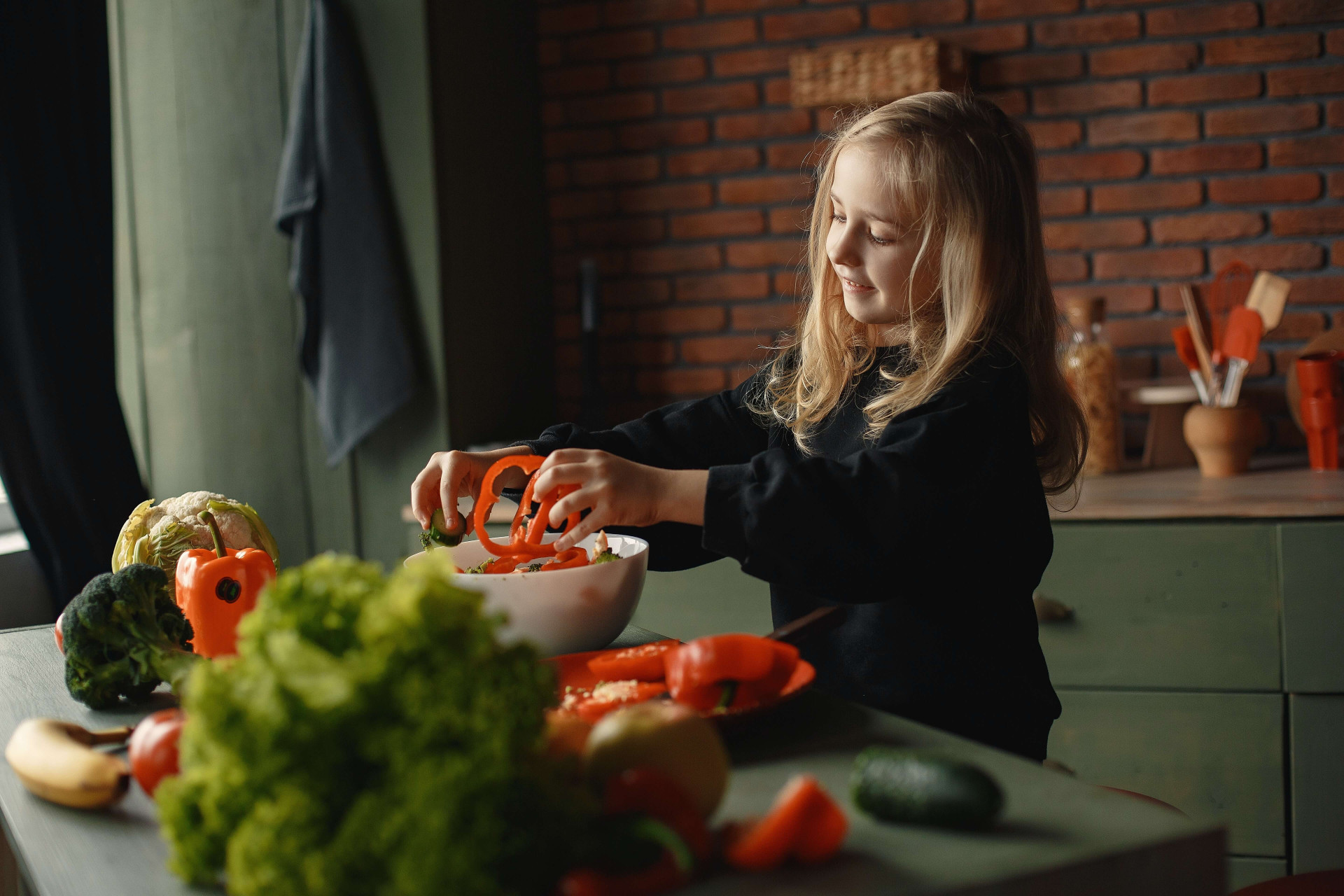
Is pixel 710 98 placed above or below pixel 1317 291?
above

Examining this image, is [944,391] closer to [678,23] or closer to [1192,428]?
[1192,428]

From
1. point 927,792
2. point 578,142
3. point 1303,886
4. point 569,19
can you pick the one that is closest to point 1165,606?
point 1303,886

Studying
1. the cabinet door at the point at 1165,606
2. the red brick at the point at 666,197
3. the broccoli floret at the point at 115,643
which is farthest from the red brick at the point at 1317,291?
the broccoli floret at the point at 115,643

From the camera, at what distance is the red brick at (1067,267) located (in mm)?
2553

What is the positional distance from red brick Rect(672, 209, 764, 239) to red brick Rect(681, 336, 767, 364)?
24cm

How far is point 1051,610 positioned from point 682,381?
1103 mm

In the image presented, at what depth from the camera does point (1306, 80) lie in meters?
2.39

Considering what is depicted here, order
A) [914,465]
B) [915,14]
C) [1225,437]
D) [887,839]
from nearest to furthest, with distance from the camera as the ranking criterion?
1. [887,839]
2. [914,465]
3. [1225,437]
4. [915,14]

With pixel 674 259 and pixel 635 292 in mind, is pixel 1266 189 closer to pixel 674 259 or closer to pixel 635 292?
pixel 674 259

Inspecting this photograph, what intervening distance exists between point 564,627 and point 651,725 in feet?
1.38

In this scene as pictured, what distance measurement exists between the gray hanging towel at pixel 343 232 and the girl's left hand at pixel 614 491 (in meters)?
1.45

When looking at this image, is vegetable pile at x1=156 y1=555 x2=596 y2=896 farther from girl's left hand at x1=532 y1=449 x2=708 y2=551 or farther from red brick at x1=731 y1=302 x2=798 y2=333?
red brick at x1=731 y1=302 x2=798 y2=333

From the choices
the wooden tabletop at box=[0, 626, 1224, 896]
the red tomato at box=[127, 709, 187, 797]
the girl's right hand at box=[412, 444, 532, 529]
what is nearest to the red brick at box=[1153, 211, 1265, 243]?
the girl's right hand at box=[412, 444, 532, 529]

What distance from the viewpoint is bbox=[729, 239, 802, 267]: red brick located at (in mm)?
2723
